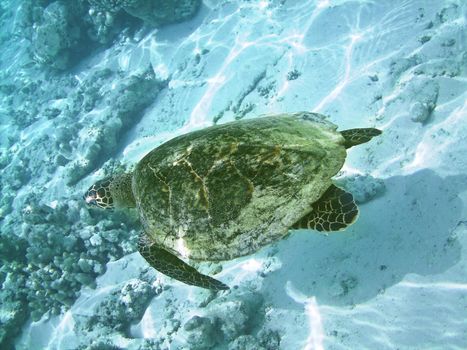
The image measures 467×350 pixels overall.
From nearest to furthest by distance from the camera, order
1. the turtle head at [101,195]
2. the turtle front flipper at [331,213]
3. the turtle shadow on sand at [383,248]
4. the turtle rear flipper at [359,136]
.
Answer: the turtle front flipper at [331,213] < the turtle shadow on sand at [383,248] < the turtle rear flipper at [359,136] < the turtle head at [101,195]

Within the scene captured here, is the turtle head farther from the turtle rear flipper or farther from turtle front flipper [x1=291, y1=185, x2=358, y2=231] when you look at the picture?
the turtle rear flipper

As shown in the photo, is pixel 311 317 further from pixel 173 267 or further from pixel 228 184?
pixel 228 184

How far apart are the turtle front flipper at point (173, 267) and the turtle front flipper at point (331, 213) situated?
106cm

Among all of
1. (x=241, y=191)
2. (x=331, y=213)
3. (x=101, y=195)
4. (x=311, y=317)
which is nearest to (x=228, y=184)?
(x=241, y=191)

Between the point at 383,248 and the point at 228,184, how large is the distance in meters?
1.86

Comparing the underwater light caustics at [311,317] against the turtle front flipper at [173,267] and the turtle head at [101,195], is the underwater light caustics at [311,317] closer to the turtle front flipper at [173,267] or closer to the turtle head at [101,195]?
the turtle front flipper at [173,267]

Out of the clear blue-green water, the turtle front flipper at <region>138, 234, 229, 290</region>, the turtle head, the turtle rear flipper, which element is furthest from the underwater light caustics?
the turtle head

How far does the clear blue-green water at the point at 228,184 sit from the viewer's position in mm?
3529

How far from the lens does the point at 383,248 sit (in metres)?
3.69

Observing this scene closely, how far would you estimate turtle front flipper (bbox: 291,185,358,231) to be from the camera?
123 inches

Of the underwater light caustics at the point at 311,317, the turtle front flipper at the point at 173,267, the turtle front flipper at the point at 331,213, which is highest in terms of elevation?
the turtle front flipper at the point at 331,213

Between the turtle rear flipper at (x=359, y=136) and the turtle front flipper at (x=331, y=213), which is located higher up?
the turtle rear flipper at (x=359, y=136)

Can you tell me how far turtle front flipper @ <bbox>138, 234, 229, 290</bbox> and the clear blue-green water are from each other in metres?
0.74

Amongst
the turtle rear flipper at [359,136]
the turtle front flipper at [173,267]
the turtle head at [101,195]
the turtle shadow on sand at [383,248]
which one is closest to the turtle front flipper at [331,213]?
the turtle rear flipper at [359,136]
